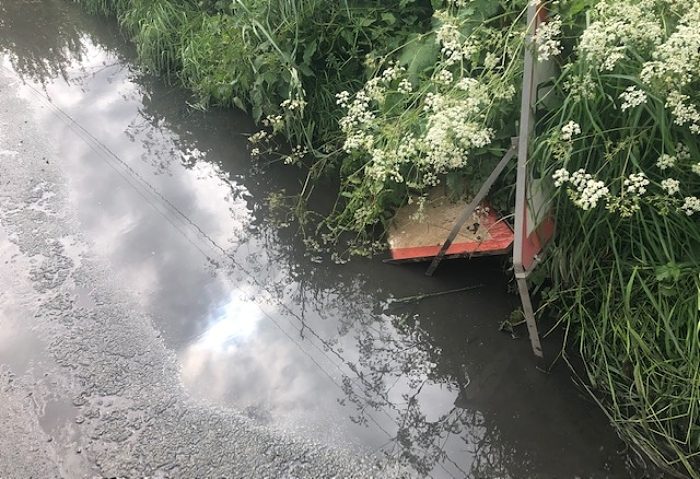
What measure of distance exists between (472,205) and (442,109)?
0.51 meters

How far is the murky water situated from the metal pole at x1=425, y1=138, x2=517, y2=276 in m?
0.13

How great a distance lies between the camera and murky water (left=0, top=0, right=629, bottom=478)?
2.61 m

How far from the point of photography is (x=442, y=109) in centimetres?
257

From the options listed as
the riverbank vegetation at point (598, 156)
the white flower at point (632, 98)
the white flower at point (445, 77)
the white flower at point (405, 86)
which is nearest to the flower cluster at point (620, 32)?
the riverbank vegetation at point (598, 156)

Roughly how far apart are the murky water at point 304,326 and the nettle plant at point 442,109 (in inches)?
20.0

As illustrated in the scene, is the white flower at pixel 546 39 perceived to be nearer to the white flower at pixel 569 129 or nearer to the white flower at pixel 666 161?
the white flower at pixel 569 129

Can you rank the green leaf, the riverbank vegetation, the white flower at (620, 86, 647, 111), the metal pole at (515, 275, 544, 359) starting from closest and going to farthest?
the white flower at (620, 86, 647, 111)
the riverbank vegetation
the metal pole at (515, 275, 544, 359)
the green leaf

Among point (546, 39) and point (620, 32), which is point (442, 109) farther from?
point (620, 32)

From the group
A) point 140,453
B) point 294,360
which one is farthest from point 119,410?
point 294,360

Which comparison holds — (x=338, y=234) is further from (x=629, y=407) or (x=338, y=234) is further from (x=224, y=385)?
(x=629, y=407)

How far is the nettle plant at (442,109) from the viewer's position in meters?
2.54

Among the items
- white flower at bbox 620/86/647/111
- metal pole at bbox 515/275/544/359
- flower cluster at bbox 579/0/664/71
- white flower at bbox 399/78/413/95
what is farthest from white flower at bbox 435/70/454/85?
metal pole at bbox 515/275/544/359

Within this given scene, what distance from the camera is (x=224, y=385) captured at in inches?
115

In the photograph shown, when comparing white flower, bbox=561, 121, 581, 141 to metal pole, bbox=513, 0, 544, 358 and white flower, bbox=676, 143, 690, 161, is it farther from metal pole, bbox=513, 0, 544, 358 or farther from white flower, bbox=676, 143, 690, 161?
white flower, bbox=676, 143, 690, 161
